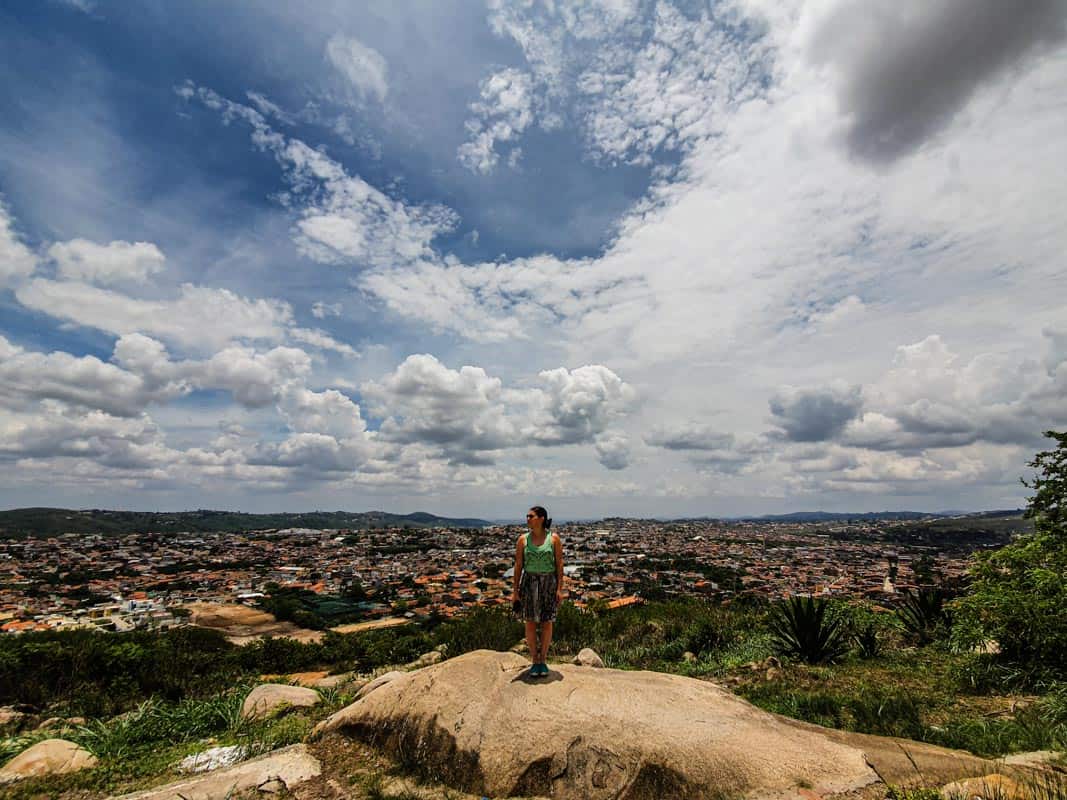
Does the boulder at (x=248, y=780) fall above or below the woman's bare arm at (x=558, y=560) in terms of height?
below

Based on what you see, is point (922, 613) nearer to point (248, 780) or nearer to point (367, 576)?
point (248, 780)

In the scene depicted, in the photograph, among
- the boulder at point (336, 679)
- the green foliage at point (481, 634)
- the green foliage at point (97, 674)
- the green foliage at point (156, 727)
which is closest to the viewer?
the green foliage at point (156, 727)

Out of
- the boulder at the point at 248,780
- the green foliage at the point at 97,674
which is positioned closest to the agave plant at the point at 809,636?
the boulder at the point at 248,780

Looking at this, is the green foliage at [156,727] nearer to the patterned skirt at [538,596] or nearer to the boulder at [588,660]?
the patterned skirt at [538,596]

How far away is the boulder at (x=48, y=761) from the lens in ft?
16.9

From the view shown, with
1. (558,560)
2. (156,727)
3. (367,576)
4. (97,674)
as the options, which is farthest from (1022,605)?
(367,576)

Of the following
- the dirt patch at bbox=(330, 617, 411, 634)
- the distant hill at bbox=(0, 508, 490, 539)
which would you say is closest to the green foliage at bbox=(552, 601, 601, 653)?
the dirt patch at bbox=(330, 617, 411, 634)

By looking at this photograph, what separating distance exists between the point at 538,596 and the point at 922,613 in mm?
10893

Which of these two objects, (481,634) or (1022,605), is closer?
(1022,605)

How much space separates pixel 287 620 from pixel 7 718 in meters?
21.0

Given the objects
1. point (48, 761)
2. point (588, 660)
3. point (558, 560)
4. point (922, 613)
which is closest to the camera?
point (48, 761)

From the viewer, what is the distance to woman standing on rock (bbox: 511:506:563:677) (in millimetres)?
6141

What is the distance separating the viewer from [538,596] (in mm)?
6203

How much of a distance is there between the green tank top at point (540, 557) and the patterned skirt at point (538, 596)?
0.07 metres
